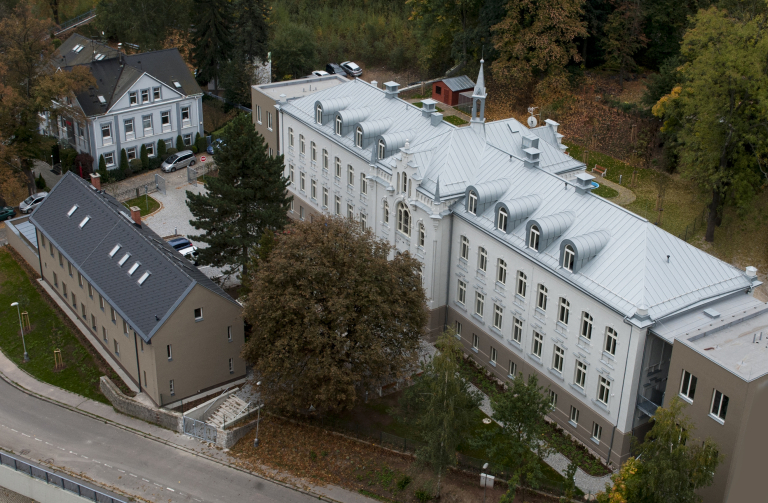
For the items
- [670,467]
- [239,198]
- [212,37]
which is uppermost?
[212,37]

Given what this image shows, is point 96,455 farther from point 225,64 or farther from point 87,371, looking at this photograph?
point 225,64

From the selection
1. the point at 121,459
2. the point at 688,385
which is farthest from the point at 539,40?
the point at 121,459

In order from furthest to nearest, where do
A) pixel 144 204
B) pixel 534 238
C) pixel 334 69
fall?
pixel 334 69 < pixel 144 204 < pixel 534 238

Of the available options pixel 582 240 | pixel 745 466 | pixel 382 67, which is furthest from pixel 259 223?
pixel 382 67

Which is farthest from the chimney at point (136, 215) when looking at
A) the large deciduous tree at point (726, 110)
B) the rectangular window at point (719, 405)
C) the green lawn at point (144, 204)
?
the large deciduous tree at point (726, 110)

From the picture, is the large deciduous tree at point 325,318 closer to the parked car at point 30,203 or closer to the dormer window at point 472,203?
the dormer window at point 472,203

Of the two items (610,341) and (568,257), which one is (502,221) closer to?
(568,257)

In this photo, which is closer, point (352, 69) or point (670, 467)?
point (670, 467)
